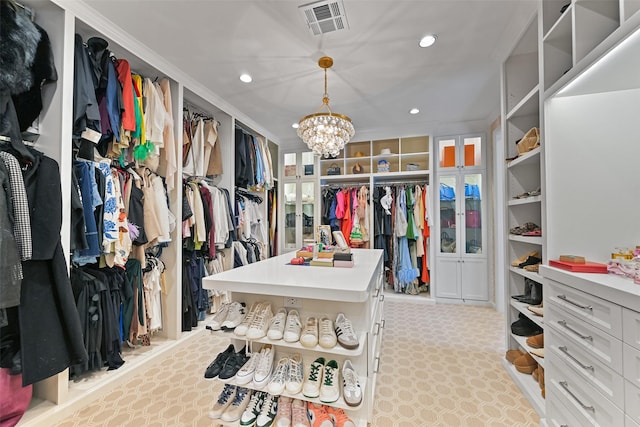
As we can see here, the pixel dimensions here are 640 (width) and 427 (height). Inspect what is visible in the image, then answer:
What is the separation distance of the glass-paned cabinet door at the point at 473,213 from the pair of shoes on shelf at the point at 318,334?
3.21 meters

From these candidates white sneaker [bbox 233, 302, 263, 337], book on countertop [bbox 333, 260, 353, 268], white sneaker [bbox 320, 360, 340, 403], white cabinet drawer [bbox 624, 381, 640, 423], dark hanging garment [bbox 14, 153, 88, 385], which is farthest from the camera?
book on countertop [bbox 333, 260, 353, 268]

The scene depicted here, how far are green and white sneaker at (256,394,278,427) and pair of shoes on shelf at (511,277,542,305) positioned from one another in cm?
180

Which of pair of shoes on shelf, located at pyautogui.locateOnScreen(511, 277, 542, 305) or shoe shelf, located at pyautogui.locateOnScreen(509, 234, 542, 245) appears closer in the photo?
shoe shelf, located at pyautogui.locateOnScreen(509, 234, 542, 245)

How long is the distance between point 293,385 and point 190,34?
7.97ft

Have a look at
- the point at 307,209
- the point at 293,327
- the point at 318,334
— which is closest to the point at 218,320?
the point at 293,327

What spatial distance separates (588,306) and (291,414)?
4.53 ft

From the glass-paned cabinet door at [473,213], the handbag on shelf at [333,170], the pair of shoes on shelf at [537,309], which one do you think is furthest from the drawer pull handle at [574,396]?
the handbag on shelf at [333,170]

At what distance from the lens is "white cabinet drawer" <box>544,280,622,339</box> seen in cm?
97

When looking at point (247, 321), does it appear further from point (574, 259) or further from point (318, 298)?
point (574, 259)

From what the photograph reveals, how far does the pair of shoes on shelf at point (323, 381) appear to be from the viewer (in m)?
1.09

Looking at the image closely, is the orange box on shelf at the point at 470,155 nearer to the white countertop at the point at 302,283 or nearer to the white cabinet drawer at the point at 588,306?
the white cabinet drawer at the point at 588,306

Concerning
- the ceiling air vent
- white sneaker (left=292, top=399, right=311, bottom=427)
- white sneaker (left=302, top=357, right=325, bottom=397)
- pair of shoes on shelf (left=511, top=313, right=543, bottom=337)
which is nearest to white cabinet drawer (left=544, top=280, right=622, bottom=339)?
pair of shoes on shelf (left=511, top=313, right=543, bottom=337)

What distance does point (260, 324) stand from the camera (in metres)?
1.21

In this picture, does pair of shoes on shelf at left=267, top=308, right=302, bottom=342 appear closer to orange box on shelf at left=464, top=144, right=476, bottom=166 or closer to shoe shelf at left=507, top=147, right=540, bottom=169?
shoe shelf at left=507, top=147, right=540, bottom=169
